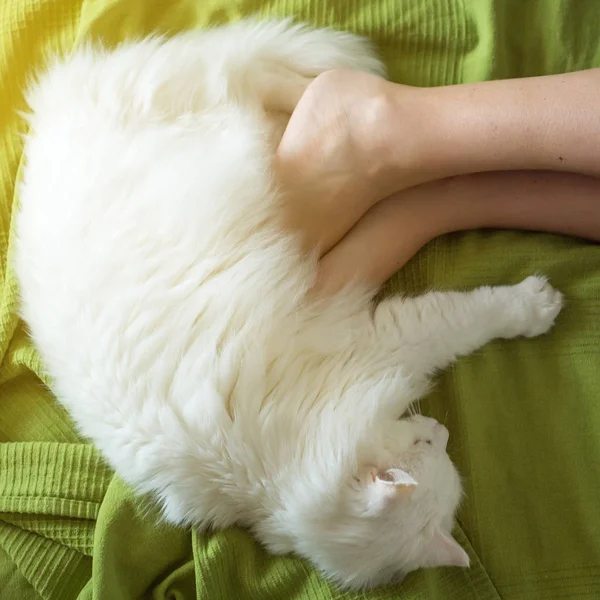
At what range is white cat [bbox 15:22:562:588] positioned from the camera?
0.86 meters

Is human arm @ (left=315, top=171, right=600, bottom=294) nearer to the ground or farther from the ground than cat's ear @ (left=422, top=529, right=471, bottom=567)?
farther from the ground

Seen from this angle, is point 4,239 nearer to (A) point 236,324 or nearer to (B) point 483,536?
(A) point 236,324

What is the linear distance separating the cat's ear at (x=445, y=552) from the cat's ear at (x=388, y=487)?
0.10 m

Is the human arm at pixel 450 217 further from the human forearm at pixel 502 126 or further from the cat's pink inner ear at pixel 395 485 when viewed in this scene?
the cat's pink inner ear at pixel 395 485

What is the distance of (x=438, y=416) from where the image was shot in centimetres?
103

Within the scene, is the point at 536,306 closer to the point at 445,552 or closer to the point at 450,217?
the point at 450,217

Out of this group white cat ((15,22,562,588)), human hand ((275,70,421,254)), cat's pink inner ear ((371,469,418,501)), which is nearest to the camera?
cat's pink inner ear ((371,469,418,501))

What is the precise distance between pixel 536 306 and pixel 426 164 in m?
0.34

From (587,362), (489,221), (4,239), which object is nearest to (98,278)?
(4,239)

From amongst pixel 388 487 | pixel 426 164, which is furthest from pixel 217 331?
pixel 426 164

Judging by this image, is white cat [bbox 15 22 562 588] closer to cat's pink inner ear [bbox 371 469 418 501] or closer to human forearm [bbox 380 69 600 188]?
cat's pink inner ear [bbox 371 469 418 501]

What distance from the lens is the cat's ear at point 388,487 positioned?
2.49ft

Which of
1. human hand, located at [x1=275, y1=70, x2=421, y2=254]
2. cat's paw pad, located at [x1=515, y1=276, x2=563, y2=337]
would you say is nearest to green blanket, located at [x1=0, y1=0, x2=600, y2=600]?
cat's paw pad, located at [x1=515, y1=276, x2=563, y2=337]

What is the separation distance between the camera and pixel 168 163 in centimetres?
93
